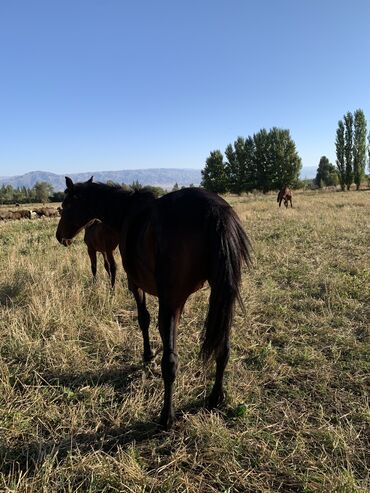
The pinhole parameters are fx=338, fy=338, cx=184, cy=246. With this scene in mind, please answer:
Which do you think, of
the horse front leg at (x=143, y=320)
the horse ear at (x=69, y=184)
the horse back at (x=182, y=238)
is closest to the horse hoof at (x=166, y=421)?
the horse back at (x=182, y=238)

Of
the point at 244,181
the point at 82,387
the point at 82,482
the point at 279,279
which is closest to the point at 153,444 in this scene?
the point at 82,482

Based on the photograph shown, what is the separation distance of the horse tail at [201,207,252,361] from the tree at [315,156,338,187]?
195ft

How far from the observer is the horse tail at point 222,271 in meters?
2.59

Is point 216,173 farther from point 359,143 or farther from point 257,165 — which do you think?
point 359,143

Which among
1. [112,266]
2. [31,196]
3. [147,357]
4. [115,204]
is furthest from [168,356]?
[31,196]

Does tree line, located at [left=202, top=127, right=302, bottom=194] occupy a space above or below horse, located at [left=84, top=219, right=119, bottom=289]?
above

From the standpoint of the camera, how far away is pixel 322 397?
304 cm

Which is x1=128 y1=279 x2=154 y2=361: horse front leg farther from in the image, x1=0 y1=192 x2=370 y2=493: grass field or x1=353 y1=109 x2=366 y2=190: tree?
x1=353 y1=109 x2=366 y2=190: tree

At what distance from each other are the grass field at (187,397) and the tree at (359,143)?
46792 mm

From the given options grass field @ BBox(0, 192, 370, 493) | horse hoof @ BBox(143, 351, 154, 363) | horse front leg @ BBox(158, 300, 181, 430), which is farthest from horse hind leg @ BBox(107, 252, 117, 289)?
horse front leg @ BBox(158, 300, 181, 430)

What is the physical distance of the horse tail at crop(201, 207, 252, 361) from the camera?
2.59m

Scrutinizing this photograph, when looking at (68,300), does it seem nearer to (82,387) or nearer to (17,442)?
(82,387)

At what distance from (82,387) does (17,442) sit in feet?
2.42

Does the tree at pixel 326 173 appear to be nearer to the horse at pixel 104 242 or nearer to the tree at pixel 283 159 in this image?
the tree at pixel 283 159
